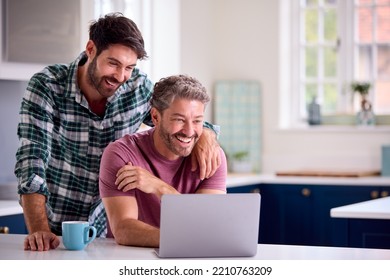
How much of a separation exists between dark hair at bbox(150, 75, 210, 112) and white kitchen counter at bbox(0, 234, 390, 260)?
537 mm

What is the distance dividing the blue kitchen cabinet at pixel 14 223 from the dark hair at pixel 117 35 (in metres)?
1.34

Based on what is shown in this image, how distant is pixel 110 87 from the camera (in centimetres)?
309

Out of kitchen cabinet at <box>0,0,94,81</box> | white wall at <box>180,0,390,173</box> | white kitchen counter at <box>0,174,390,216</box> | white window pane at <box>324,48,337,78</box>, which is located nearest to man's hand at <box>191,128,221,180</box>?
kitchen cabinet at <box>0,0,94,81</box>

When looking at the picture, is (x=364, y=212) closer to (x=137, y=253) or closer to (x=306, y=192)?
(x=137, y=253)

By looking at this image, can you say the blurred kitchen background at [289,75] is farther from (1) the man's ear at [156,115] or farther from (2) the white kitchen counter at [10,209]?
(1) the man's ear at [156,115]

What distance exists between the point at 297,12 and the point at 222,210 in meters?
4.67

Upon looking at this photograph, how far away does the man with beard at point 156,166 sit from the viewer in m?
2.89

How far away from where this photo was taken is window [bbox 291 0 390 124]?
674 centimetres

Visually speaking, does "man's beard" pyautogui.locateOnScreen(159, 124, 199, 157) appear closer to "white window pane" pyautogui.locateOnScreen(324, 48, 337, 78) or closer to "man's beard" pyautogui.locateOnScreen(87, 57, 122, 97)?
"man's beard" pyautogui.locateOnScreen(87, 57, 122, 97)

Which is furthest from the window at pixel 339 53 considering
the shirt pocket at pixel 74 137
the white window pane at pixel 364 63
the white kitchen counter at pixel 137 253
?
the white kitchen counter at pixel 137 253

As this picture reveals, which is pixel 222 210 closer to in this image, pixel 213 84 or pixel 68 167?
pixel 68 167

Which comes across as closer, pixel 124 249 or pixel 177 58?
pixel 124 249

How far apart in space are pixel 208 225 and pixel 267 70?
4.45m
